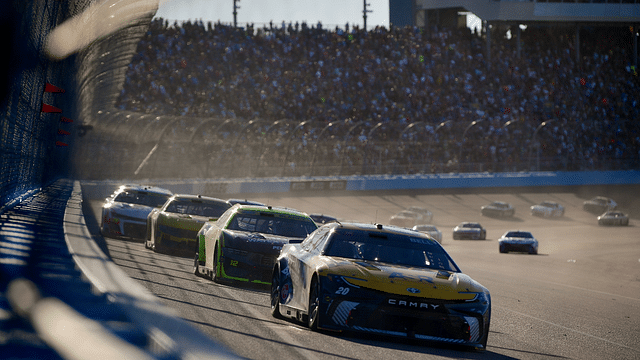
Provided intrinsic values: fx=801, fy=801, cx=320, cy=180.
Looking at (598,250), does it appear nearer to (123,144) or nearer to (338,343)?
(123,144)

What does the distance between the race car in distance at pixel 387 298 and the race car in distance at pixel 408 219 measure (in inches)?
1174

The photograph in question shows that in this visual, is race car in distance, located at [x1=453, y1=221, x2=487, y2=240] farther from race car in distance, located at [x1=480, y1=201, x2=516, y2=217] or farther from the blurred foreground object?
the blurred foreground object

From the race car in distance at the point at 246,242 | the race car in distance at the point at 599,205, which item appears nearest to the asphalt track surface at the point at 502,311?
the race car in distance at the point at 246,242

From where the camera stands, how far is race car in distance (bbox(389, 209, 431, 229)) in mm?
37938

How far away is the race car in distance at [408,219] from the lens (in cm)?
3794

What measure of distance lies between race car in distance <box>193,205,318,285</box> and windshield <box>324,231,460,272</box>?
2880mm

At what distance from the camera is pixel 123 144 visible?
34531mm

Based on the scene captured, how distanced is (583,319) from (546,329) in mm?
1573

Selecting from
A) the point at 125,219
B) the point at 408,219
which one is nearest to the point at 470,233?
the point at 408,219

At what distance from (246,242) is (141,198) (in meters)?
8.46

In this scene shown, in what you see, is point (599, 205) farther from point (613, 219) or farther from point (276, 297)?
point (276, 297)

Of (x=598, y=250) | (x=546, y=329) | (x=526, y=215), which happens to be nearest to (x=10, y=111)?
(x=546, y=329)

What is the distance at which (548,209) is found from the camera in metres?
44.5

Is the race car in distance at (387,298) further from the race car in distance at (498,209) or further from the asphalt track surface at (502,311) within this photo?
the race car in distance at (498,209)
